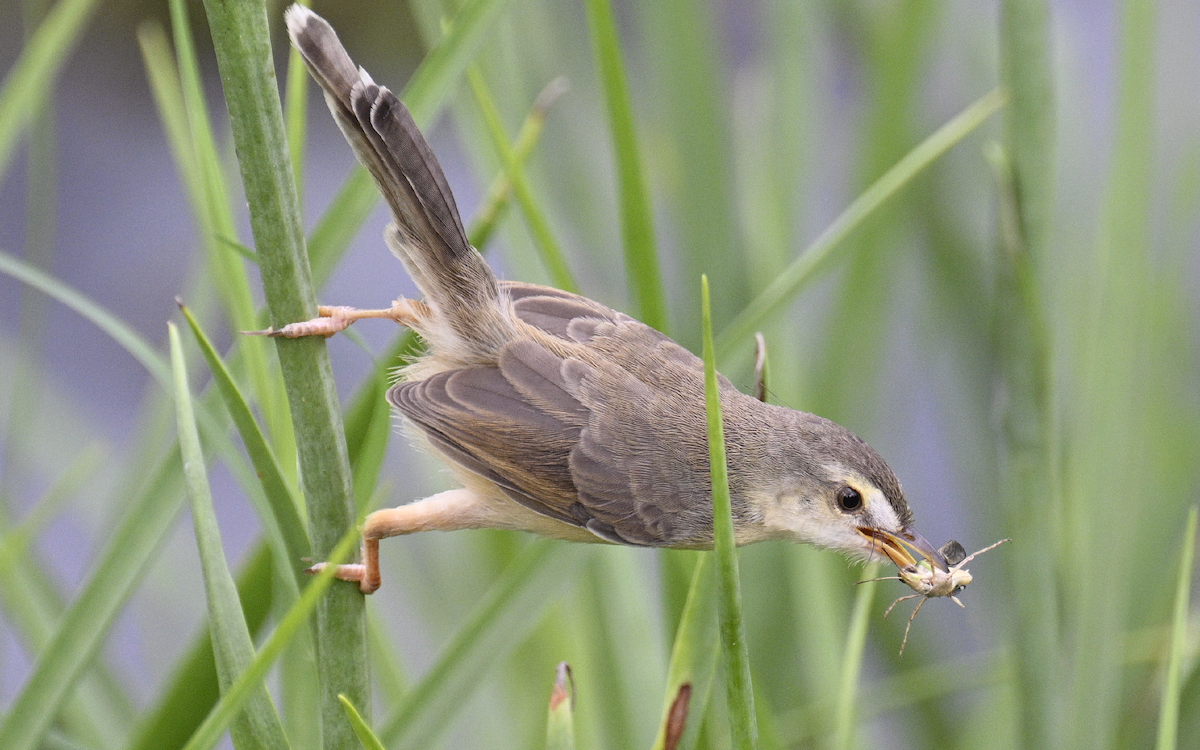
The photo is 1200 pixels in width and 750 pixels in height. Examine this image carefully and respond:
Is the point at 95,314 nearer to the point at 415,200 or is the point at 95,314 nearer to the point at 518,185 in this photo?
the point at 415,200

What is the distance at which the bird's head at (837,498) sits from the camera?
145 centimetres

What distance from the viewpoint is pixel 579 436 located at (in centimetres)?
149

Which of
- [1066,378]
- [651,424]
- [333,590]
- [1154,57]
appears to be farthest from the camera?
[1066,378]

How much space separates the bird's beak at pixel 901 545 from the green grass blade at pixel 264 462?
2.52 feet

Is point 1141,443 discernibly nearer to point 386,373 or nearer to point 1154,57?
point 1154,57

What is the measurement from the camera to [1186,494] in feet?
9.04

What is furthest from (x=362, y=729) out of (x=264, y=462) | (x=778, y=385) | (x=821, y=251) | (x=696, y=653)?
(x=778, y=385)

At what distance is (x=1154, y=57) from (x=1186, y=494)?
1.33 m

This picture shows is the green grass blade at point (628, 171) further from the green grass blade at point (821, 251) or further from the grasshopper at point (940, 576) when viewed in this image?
the grasshopper at point (940, 576)

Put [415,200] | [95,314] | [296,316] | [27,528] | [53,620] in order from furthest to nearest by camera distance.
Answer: [53,620]
[27,528]
[415,200]
[95,314]
[296,316]

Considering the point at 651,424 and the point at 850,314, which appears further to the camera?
the point at 850,314

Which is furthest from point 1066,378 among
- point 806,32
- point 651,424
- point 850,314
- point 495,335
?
point 495,335

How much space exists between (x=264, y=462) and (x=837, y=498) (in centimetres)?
81

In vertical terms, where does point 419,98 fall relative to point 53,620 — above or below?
above
